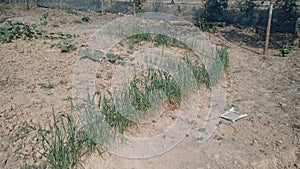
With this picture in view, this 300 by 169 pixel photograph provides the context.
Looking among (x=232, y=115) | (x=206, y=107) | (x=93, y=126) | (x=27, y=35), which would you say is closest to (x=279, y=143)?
(x=232, y=115)

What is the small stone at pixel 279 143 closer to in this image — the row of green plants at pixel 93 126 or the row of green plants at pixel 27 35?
the row of green plants at pixel 93 126

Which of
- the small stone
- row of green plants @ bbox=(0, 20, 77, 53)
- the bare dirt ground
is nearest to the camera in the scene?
the bare dirt ground

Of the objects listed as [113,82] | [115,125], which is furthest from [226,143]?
[113,82]

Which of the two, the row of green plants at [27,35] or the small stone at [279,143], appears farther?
the row of green plants at [27,35]

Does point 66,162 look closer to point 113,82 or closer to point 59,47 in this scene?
point 113,82

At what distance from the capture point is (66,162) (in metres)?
2.64

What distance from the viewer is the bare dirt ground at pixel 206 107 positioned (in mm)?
3088

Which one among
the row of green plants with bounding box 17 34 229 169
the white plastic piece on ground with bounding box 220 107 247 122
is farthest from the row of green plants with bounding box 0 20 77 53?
the white plastic piece on ground with bounding box 220 107 247 122

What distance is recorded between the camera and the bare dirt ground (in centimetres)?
309

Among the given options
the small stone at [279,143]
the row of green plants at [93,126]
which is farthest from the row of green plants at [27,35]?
the small stone at [279,143]

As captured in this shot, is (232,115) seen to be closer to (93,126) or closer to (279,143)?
(279,143)

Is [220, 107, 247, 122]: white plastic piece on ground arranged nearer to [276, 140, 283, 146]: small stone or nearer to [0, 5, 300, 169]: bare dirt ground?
[0, 5, 300, 169]: bare dirt ground

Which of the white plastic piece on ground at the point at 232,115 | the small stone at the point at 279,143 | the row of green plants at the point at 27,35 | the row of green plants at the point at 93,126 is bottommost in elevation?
the small stone at the point at 279,143

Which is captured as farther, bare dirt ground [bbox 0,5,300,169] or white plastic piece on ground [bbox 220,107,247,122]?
white plastic piece on ground [bbox 220,107,247,122]
